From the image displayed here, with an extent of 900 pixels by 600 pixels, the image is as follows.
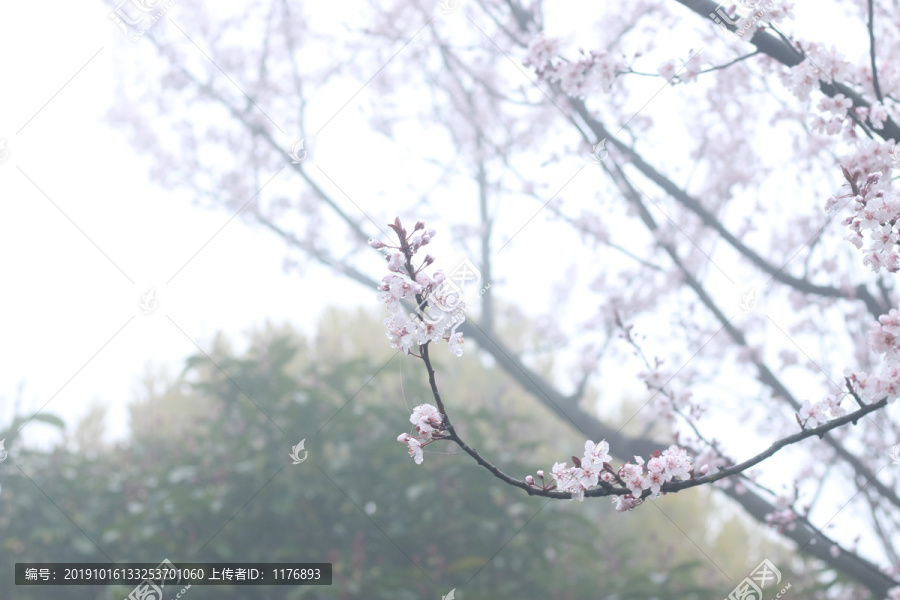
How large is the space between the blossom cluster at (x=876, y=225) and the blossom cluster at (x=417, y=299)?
998 millimetres

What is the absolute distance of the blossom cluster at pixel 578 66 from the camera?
2.49 metres

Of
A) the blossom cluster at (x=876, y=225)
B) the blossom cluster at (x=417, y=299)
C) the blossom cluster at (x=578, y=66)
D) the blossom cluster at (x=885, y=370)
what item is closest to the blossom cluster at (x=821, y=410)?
the blossom cluster at (x=885, y=370)

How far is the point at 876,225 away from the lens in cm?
151

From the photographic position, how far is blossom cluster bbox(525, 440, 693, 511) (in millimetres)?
1393

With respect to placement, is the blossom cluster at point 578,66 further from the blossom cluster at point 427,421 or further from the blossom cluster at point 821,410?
the blossom cluster at point 427,421

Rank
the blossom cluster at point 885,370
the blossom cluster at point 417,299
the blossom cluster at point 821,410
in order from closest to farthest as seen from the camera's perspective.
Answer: the blossom cluster at point 417,299, the blossom cluster at point 885,370, the blossom cluster at point 821,410

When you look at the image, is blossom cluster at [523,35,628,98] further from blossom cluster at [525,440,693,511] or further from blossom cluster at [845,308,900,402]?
blossom cluster at [525,440,693,511]

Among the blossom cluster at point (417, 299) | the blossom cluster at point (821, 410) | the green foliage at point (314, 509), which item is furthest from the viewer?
the green foliage at point (314, 509)

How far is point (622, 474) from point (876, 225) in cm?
87

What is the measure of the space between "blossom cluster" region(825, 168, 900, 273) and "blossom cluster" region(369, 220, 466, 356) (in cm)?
100

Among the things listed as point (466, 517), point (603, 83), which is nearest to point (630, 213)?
point (603, 83)

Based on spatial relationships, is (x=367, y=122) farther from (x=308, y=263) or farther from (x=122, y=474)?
(x=122, y=474)

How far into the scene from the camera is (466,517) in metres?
3.62

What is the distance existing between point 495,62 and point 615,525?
5.05m
